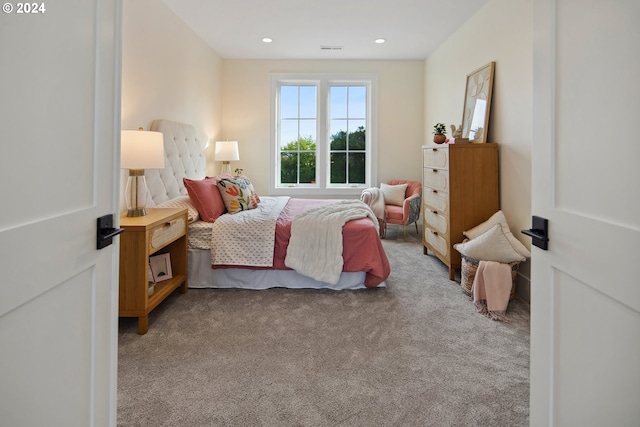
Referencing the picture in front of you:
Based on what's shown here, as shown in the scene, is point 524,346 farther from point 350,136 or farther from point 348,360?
point 350,136

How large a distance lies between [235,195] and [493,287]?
2.43 m

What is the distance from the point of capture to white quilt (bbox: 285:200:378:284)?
2961 mm

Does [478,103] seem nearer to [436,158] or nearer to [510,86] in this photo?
[510,86]

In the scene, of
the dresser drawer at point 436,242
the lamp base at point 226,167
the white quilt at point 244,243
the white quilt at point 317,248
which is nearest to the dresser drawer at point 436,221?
the dresser drawer at point 436,242

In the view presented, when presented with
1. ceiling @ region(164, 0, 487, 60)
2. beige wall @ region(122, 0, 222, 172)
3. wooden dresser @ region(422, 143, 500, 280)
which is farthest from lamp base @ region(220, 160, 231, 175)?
wooden dresser @ region(422, 143, 500, 280)

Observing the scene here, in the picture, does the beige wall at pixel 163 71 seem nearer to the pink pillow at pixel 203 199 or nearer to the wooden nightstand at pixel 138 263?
the pink pillow at pixel 203 199

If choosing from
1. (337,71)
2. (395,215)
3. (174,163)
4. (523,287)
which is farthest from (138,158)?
(337,71)

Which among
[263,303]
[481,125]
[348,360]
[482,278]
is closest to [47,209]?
[348,360]

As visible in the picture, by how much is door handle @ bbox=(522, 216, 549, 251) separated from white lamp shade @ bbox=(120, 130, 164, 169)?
2.41 m

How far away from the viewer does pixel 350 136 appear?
19.3ft

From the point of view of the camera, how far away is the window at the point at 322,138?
5789 millimetres

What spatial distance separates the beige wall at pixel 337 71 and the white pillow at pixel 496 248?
308 centimetres

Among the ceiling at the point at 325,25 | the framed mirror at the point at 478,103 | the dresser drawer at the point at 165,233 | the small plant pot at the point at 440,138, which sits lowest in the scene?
the dresser drawer at the point at 165,233

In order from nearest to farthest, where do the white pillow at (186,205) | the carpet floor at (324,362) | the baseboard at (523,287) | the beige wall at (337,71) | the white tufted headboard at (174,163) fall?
the carpet floor at (324,362), the baseboard at (523,287), the white pillow at (186,205), the white tufted headboard at (174,163), the beige wall at (337,71)
